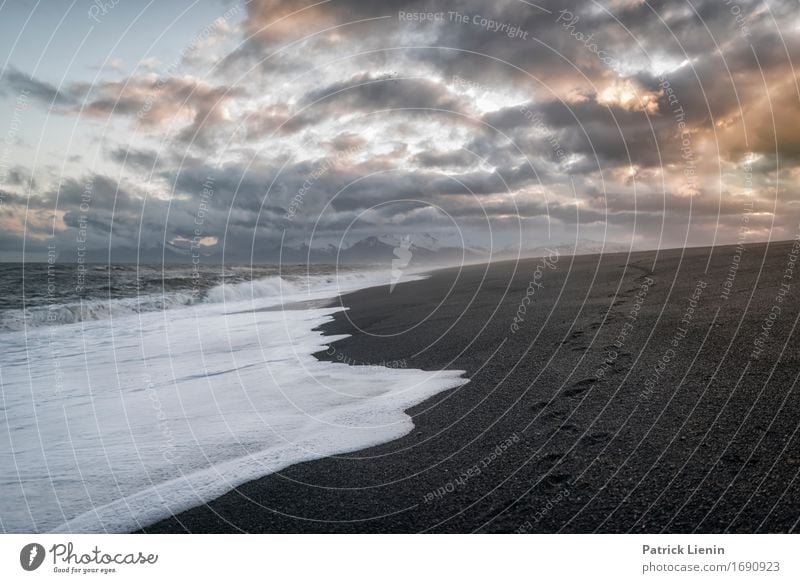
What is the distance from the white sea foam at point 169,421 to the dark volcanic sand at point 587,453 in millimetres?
523

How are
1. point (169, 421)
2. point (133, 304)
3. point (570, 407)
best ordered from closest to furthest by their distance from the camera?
point (570, 407), point (169, 421), point (133, 304)

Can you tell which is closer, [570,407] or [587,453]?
[587,453]

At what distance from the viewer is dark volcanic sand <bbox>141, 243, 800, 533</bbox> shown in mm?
3604

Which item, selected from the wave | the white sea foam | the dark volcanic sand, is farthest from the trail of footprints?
the wave

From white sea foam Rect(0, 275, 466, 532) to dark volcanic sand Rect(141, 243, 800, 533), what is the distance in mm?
523

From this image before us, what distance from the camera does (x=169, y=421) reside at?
21.2 ft

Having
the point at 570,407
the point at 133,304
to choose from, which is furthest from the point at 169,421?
the point at 133,304

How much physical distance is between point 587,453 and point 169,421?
227 inches

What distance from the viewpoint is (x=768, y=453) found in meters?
3.87

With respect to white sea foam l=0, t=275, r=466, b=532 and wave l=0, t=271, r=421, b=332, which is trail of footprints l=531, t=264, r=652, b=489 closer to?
white sea foam l=0, t=275, r=466, b=532

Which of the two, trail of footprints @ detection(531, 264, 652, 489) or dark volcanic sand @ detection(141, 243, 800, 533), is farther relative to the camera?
trail of footprints @ detection(531, 264, 652, 489)

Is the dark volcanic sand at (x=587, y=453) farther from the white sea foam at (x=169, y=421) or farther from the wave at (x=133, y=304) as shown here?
the wave at (x=133, y=304)

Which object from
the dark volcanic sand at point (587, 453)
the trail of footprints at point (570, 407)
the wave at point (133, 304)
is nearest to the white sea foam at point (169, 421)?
the dark volcanic sand at point (587, 453)

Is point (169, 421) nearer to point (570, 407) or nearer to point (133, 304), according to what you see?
point (570, 407)
